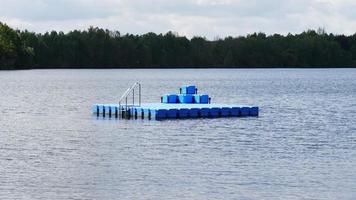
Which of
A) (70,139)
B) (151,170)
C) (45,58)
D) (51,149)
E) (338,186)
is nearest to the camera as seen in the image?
(338,186)

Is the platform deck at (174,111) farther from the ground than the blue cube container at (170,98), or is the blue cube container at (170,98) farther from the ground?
the blue cube container at (170,98)

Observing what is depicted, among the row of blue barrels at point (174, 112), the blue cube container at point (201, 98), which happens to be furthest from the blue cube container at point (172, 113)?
the blue cube container at point (201, 98)

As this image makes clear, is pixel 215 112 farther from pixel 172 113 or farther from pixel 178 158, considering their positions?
pixel 178 158

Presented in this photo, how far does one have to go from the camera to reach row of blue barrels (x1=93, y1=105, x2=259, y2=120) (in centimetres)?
5278

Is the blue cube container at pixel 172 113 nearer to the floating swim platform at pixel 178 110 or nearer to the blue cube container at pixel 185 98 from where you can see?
the floating swim platform at pixel 178 110

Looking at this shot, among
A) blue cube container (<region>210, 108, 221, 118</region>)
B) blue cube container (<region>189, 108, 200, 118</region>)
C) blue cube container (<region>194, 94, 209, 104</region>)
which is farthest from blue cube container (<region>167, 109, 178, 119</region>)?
blue cube container (<region>194, 94, 209, 104</region>)

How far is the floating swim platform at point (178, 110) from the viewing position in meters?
53.0

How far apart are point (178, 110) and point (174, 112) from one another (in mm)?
324

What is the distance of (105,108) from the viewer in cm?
5659

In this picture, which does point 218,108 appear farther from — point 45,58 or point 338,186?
point 45,58

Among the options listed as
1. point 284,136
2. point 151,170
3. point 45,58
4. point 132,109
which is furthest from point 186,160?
point 45,58

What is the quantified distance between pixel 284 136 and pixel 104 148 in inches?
423

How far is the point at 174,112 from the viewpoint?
174 feet

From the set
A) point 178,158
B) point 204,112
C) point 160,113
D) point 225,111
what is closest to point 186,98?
point 225,111
